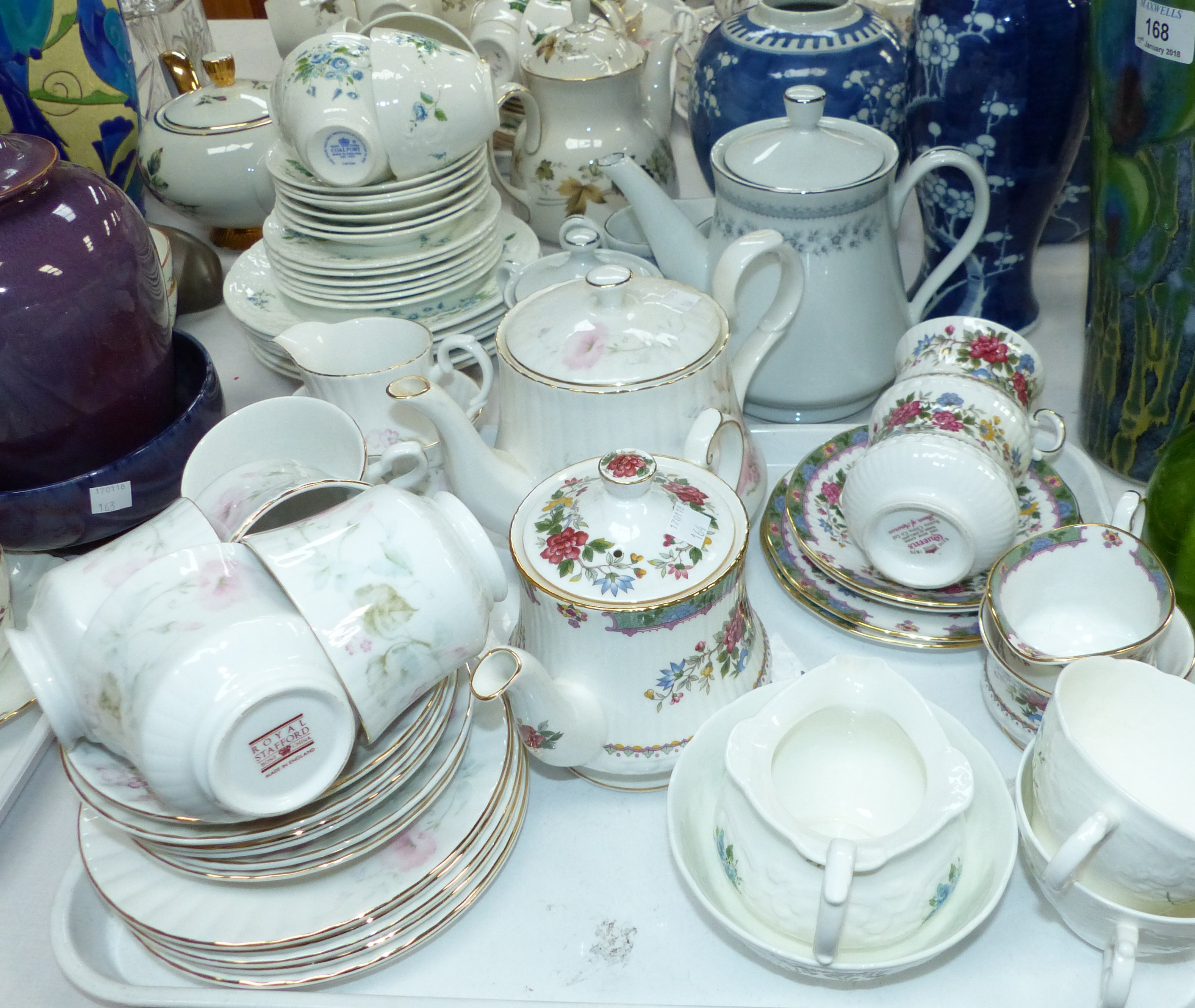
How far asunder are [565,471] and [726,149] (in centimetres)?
35

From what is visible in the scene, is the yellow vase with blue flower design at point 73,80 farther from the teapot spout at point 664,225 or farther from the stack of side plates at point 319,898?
the stack of side plates at point 319,898

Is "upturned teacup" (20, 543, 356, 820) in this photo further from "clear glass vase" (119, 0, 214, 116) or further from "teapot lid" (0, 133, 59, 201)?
"clear glass vase" (119, 0, 214, 116)

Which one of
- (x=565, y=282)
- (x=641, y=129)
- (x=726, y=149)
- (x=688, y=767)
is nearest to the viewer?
(x=688, y=767)

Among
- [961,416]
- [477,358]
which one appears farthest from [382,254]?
[961,416]

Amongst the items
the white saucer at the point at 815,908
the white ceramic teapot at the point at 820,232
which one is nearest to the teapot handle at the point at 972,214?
the white ceramic teapot at the point at 820,232

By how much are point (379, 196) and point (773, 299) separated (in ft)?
1.09

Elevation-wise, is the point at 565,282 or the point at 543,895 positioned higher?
the point at 565,282

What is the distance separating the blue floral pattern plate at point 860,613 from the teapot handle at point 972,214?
0.25 metres

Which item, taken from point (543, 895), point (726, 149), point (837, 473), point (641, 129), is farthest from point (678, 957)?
point (641, 129)

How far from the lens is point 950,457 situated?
639 mm

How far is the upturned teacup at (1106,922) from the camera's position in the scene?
458mm

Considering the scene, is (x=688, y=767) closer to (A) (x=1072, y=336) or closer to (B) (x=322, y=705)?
(B) (x=322, y=705)

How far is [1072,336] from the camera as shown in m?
0.96

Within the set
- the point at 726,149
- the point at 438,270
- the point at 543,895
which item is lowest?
the point at 543,895
